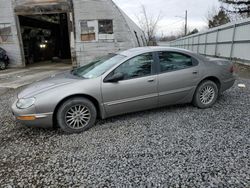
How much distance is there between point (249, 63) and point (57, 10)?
36.5ft

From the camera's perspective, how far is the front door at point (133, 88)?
11.1 ft

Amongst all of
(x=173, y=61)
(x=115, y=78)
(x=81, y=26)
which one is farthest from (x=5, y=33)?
(x=173, y=61)

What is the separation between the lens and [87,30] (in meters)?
11.4

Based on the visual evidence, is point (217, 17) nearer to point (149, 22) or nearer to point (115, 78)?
point (149, 22)

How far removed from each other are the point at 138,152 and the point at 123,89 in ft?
3.96

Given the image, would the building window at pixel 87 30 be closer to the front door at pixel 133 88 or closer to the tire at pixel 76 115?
the front door at pixel 133 88

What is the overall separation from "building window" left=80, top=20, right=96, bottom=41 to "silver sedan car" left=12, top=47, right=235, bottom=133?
824 centimetres

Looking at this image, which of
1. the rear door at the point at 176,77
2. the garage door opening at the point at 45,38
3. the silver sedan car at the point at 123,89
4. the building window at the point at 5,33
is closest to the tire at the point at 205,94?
the silver sedan car at the point at 123,89

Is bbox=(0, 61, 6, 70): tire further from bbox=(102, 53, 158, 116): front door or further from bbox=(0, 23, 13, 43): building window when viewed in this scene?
bbox=(102, 53, 158, 116): front door

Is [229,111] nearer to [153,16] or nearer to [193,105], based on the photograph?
[193,105]

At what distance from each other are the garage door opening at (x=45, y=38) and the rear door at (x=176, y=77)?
51.3 ft

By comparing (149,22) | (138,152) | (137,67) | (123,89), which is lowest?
(138,152)

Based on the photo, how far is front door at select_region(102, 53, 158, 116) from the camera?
133 inches

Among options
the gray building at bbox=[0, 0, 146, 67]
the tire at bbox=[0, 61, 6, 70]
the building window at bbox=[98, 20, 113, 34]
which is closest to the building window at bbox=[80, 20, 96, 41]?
the gray building at bbox=[0, 0, 146, 67]
